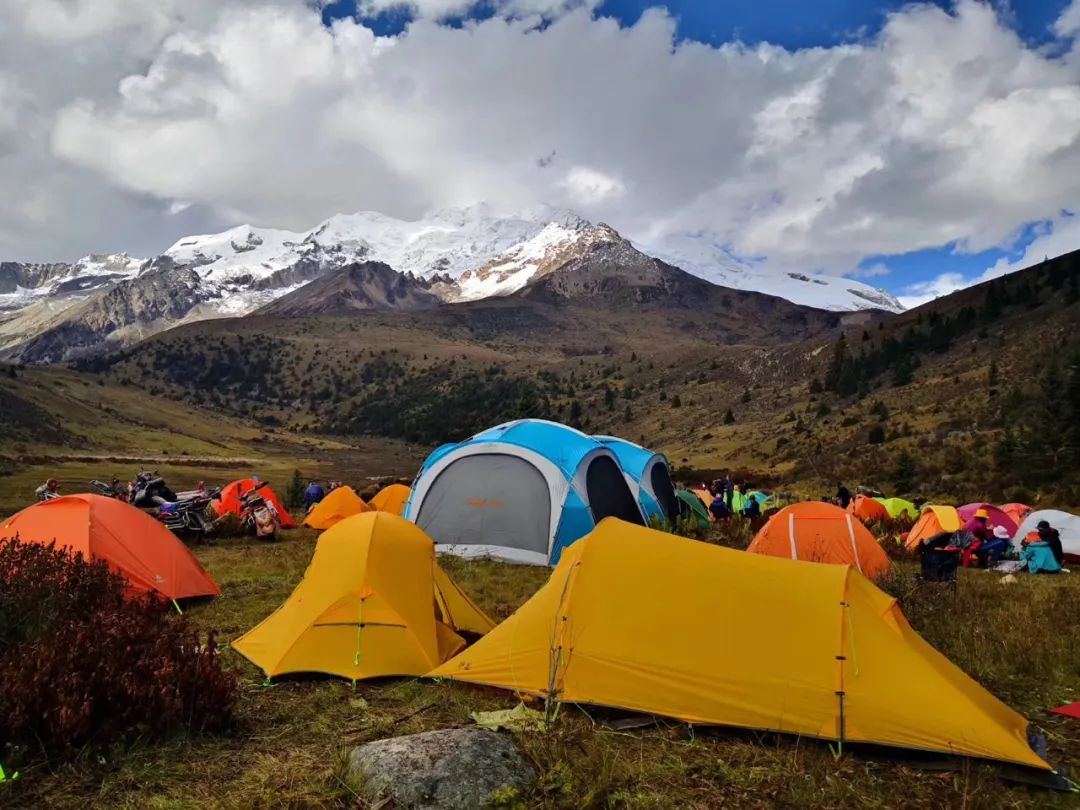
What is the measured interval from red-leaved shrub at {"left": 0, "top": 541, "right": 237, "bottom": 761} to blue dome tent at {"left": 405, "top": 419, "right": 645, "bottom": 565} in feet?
28.0

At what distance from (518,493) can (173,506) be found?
876cm

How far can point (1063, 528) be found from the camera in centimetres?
1677

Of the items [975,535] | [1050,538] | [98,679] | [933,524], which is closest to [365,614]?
[98,679]

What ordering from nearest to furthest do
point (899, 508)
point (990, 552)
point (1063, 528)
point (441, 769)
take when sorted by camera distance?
point (441, 769), point (990, 552), point (1063, 528), point (899, 508)

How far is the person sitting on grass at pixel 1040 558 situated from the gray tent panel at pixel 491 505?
32.4 feet

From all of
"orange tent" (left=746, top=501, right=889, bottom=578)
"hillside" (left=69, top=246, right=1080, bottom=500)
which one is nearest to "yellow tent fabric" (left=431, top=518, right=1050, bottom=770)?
"orange tent" (left=746, top=501, right=889, bottom=578)

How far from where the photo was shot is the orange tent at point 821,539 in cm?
1291

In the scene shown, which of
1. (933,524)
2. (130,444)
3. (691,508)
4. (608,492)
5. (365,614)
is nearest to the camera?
(365,614)

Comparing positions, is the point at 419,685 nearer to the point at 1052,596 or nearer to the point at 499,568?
the point at 499,568

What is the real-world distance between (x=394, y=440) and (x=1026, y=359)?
90754 millimetres

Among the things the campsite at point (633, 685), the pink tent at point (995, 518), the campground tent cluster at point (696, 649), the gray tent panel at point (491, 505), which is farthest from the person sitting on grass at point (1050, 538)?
the campground tent cluster at point (696, 649)

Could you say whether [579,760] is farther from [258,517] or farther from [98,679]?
[258,517]

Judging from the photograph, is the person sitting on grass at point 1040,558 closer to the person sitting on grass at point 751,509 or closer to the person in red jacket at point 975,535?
the person in red jacket at point 975,535

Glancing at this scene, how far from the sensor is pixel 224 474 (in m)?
55.8
